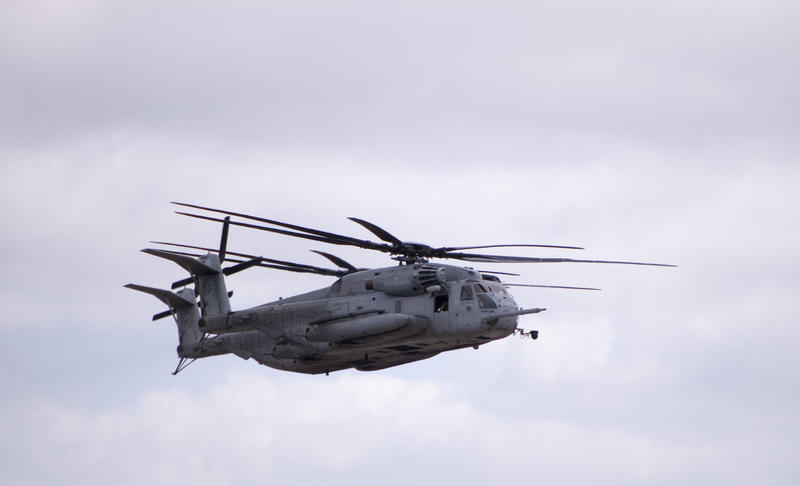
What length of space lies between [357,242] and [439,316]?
13.2ft

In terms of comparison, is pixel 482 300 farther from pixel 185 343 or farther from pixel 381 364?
pixel 185 343

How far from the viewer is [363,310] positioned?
151 feet

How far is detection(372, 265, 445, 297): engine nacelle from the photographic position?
45.4 metres

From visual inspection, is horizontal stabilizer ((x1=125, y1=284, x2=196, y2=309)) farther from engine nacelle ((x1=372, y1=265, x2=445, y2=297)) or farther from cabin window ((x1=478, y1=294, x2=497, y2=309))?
cabin window ((x1=478, y1=294, x2=497, y2=309))

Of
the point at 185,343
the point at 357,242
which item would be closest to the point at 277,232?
the point at 357,242

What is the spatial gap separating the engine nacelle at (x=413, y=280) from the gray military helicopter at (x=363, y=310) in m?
0.04

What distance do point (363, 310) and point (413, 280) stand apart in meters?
2.25

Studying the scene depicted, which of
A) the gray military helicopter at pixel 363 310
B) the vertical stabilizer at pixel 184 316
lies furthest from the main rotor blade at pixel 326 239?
the vertical stabilizer at pixel 184 316

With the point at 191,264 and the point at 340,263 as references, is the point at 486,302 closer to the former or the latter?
the point at 340,263

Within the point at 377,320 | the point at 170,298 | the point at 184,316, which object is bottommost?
the point at 377,320

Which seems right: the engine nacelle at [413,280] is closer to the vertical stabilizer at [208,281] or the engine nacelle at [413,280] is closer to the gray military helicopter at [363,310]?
the gray military helicopter at [363,310]

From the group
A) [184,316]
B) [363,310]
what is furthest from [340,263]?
[184,316]

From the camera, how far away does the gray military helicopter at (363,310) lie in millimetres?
44562

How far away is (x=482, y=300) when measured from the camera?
146 ft
